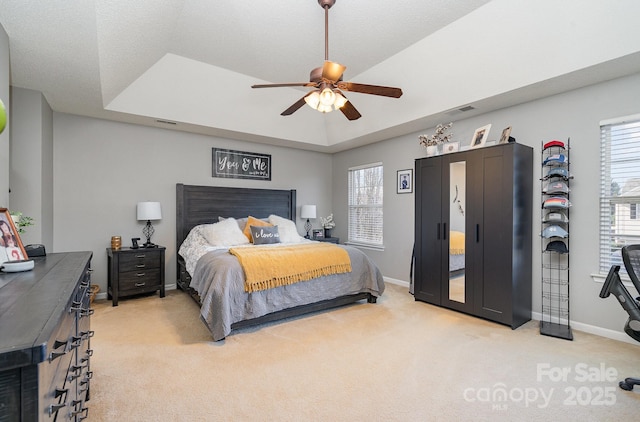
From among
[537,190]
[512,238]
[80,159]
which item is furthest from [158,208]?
[537,190]

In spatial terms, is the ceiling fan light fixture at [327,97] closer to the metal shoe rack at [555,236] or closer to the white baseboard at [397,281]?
the metal shoe rack at [555,236]

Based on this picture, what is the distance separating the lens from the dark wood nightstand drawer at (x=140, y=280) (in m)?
4.08

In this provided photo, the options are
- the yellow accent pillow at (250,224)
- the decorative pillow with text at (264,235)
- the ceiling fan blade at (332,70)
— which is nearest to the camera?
the ceiling fan blade at (332,70)

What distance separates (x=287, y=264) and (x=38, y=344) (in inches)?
109

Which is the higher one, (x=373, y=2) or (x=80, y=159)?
(x=373, y=2)

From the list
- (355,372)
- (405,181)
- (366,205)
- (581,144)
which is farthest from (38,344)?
(366,205)

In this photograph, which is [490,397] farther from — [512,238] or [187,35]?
[187,35]

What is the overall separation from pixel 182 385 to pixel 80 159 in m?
3.61

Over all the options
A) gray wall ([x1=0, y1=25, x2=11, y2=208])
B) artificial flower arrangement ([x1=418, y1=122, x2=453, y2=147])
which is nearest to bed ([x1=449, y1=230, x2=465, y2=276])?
artificial flower arrangement ([x1=418, y1=122, x2=453, y2=147])

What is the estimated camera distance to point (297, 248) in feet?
12.8

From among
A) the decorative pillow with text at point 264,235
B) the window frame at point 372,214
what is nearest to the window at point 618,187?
the window frame at point 372,214

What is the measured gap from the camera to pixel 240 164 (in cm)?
552

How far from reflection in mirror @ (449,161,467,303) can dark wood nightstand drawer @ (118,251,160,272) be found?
393 cm

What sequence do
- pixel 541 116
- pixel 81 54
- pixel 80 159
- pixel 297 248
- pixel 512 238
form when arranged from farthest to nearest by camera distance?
pixel 80 159 → pixel 297 248 → pixel 541 116 → pixel 512 238 → pixel 81 54
